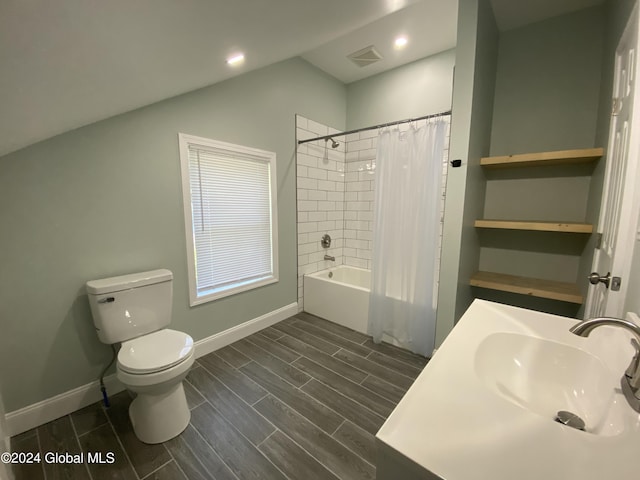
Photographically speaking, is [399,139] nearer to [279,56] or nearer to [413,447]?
[279,56]

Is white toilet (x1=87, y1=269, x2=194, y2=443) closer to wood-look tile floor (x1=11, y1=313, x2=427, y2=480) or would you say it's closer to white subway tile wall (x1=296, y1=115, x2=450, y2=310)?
wood-look tile floor (x1=11, y1=313, x2=427, y2=480)

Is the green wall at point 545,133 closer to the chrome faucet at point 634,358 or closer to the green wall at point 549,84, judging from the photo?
the green wall at point 549,84

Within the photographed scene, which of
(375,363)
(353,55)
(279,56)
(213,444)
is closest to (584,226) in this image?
(375,363)

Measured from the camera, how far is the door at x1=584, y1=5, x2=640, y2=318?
3.22 feet

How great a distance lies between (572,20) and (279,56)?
88.3 inches

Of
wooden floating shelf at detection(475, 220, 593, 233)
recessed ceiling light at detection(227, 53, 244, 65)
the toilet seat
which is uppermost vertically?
recessed ceiling light at detection(227, 53, 244, 65)

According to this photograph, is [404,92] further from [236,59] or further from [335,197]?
[236,59]

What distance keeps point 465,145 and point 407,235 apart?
0.84 metres

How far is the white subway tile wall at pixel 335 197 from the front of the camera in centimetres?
291

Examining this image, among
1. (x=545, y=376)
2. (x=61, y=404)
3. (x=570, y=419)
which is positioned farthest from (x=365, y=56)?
(x=61, y=404)

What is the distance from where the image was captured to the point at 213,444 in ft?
4.61

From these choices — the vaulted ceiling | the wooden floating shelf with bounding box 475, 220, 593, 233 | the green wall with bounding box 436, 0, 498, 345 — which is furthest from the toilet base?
the wooden floating shelf with bounding box 475, 220, 593, 233

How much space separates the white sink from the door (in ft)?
1.14

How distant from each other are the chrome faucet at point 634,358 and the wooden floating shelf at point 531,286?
4.86 feet
